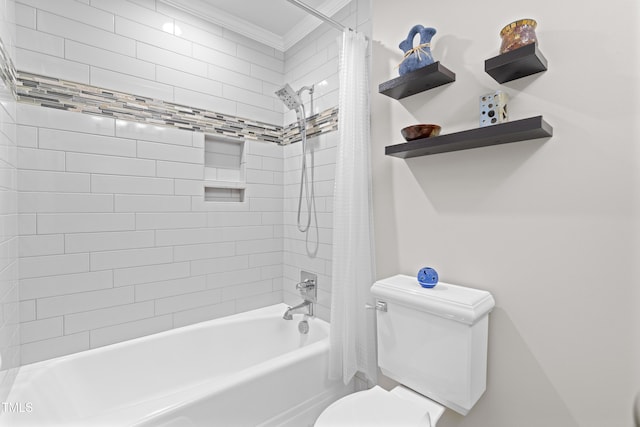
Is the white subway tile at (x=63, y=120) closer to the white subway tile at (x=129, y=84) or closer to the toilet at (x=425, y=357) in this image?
the white subway tile at (x=129, y=84)

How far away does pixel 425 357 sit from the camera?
1227 millimetres

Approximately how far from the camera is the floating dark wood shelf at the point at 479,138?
100 cm

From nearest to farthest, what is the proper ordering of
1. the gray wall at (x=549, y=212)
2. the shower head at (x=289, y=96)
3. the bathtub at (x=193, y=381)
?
the gray wall at (x=549, y=212), the bathtub at (x=193, y=381), the shower head at (x=289, y=96)

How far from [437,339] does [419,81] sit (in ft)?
3.56

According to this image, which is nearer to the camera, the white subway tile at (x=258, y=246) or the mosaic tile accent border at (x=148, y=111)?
the mosaic tile accent border at (x=148, y=111)

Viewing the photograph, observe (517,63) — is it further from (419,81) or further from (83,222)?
(83,222)

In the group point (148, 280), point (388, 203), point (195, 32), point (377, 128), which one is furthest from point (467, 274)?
point (195, 32)

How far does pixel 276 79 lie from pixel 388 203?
1501 millimetres

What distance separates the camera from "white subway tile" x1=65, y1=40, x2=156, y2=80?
1628 millimetres

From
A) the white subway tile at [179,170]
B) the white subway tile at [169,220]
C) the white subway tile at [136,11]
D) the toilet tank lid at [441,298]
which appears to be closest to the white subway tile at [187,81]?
the white subway tile at [136,11]

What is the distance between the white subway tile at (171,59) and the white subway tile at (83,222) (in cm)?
97

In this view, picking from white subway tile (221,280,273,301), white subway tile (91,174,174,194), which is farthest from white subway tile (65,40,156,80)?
white subway tile (221,280,273,301)

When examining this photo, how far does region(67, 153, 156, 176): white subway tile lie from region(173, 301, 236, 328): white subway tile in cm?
93

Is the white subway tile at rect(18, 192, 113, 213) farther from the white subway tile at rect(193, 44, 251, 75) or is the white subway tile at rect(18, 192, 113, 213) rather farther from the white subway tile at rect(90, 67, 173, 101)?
the white subway tile at rect(193, 44, 251, 75)
